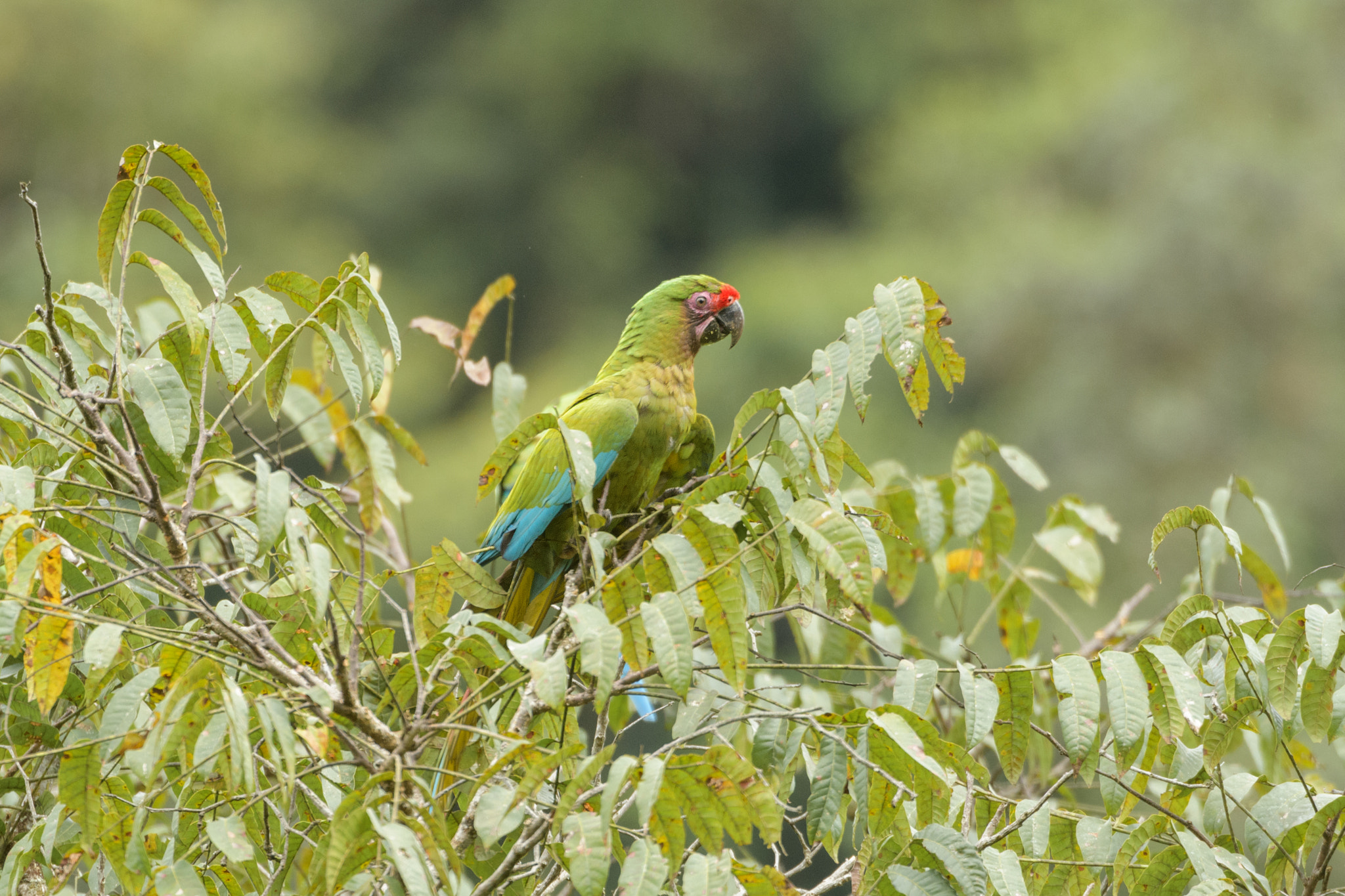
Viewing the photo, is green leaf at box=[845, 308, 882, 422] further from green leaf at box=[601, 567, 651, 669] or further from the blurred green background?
the blurred green background

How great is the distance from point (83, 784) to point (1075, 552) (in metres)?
1.88

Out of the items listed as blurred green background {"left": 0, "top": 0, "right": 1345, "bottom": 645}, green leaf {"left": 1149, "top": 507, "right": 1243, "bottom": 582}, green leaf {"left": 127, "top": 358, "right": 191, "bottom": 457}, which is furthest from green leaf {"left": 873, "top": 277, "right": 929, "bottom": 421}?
blurred green background {"left": 0, "top": 0, "right": 1345, "bottom": 645}

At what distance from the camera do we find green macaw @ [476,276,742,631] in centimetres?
237

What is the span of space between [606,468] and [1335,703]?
135cm

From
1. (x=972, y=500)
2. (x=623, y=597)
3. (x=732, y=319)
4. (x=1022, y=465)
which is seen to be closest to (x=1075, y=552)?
(x=1022, y=465)

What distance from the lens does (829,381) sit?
1521 mm

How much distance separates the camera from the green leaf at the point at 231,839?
1.23 meters

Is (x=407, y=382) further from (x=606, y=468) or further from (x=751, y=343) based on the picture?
(x=606, y=468)

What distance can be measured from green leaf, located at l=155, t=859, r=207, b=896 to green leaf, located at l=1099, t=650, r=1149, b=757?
993mm

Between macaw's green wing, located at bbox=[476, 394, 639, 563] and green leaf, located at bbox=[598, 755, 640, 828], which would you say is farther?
macaw's green wing, located at bbox=[476, 394, 639, 563]

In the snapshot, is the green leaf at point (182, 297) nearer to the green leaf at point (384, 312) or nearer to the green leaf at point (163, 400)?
the green leaf at point (163, 400)

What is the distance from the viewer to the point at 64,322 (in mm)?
1754

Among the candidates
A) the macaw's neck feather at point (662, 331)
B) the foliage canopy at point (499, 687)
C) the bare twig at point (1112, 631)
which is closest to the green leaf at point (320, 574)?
the foliage canopy at point (499, 687)

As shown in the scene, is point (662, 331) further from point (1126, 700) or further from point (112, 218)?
point (1126, 700)
